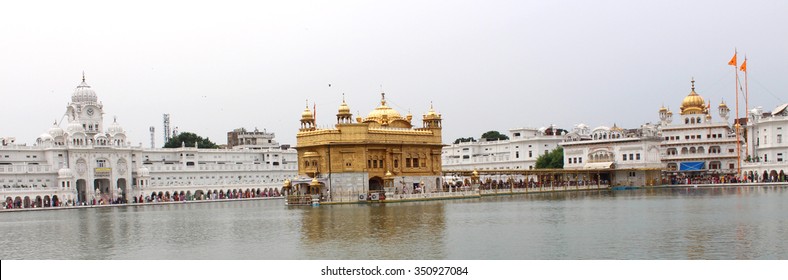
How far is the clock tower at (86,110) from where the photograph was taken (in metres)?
65.6

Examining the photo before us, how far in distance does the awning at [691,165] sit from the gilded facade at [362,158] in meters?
28.2

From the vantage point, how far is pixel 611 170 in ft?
223

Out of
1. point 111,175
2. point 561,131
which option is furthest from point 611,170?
point 111,175

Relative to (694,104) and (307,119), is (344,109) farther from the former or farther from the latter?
(694,104)

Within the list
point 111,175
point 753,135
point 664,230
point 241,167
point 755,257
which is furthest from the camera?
point 241,167

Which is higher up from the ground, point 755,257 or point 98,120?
point 98,120

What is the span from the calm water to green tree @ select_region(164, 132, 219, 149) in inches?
2106

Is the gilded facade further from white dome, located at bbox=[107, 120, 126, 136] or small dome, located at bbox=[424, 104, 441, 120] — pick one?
white dome, located at bbox=[107, 120, 126, 136]

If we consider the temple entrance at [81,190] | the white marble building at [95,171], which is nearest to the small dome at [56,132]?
the white marble building at [95,171]

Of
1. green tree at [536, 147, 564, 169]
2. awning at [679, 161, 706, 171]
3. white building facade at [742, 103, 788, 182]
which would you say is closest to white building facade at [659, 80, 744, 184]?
awning at [679, 161, 706, 171]

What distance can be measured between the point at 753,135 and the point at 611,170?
9.72 meters

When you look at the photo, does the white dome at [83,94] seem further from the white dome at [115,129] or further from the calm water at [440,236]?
the calm water at [440,236]

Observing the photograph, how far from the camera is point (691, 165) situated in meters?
70.9

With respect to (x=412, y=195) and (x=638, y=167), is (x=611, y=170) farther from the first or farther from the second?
(x=412, y=195)
